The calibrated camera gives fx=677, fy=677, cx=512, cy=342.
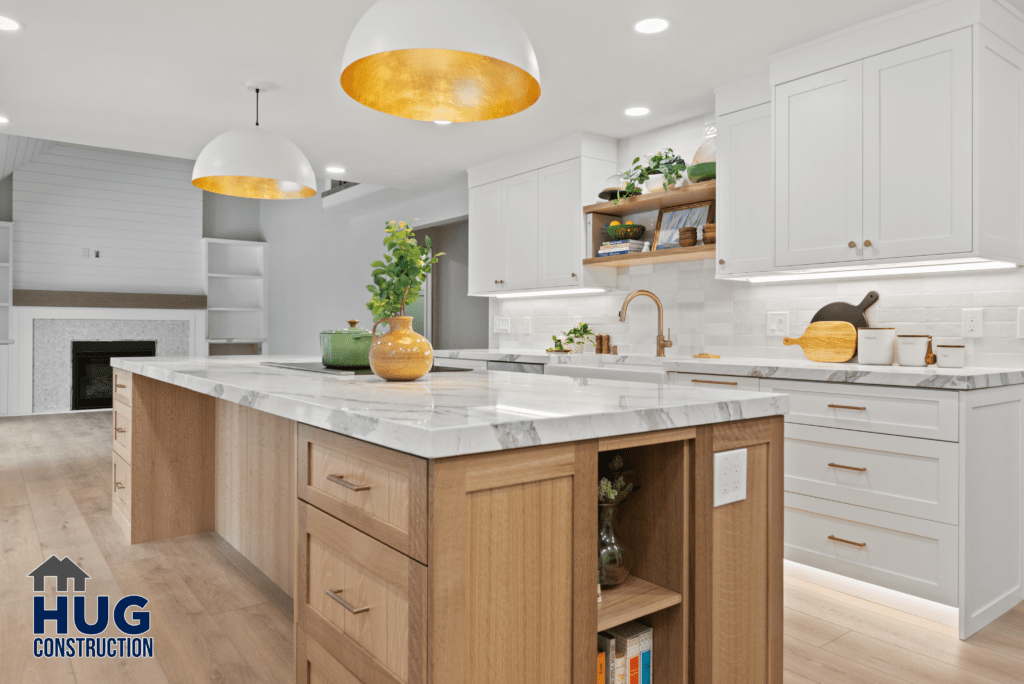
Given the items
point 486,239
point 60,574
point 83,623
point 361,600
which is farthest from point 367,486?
point 486,239

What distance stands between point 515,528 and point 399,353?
2.91 feet

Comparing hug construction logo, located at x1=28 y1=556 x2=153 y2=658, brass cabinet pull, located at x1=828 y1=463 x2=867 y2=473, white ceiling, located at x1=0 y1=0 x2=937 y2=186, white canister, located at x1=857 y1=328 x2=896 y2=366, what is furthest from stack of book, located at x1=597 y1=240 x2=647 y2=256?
hug construction logo, located at x1=28 y1=556 x2=153 y2=658

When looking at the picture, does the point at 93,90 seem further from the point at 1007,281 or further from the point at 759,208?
the point at 1007,281

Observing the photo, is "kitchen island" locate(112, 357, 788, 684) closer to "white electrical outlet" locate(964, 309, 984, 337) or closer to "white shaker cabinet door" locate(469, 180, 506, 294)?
"white electrical outlet" locate(964, 309, 984, 337)

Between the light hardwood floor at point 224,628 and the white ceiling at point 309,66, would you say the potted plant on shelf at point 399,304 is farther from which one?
the white ceiling at point 309,66

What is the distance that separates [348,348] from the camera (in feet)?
7.93

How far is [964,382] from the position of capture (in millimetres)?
2289

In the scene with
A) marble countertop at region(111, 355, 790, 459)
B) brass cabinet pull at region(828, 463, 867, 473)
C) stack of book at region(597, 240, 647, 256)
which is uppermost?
stack of book at region(597, 240, 647, 256)

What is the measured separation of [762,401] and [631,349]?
308 cm

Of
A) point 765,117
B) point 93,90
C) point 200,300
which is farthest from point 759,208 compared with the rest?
point 200,300

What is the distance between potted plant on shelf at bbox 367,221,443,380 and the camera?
1.91 meters

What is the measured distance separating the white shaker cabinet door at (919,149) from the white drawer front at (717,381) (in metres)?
0.74

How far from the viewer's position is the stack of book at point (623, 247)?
4284mm

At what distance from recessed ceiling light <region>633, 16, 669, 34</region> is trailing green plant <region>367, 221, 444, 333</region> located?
167 centimetres
